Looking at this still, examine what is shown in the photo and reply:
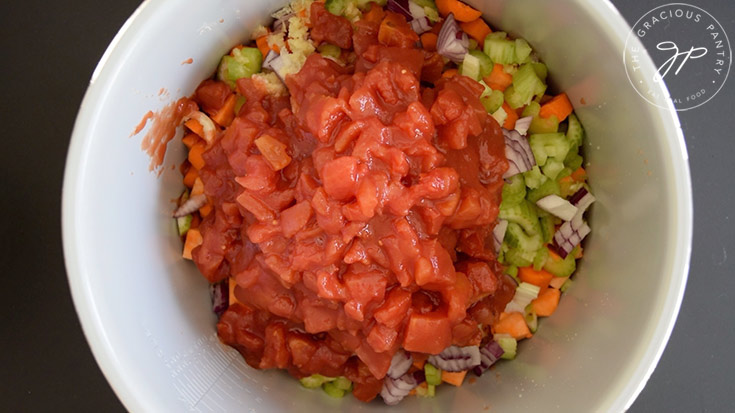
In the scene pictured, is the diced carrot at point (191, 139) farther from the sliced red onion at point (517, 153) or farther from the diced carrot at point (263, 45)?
the sliced red onion at point (517, 153)

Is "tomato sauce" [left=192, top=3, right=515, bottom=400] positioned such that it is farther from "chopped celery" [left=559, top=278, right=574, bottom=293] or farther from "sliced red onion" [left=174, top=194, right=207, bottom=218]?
"chopped celery" [left=559, top=278, right=574, bottom=293]

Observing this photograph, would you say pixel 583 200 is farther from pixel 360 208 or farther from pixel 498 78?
pixel 360 208

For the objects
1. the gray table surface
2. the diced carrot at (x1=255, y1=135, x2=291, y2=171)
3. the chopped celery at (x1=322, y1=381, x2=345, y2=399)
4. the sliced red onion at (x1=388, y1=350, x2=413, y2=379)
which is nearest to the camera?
the diced carrot at (x1=255, y1=135, x2=291, y2=171)

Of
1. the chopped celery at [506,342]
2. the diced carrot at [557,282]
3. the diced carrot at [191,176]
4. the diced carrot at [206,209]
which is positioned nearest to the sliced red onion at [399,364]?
the chopped celery at [506,342]

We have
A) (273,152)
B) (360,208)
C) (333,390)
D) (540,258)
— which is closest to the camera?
(360,208)

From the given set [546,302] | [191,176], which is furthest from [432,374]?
[191,176]

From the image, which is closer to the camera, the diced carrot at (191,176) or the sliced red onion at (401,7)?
the sliced red onion at (401,7)

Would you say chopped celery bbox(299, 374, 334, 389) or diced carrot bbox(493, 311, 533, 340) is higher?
diced carrot bbox(493, 311, 533, 340)

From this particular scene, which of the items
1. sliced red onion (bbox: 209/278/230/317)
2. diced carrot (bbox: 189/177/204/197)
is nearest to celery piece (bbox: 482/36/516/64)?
diced carrot (bbox: 189/177/204/197)
